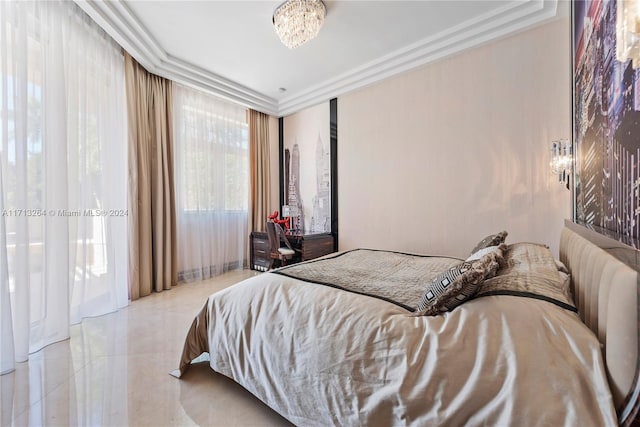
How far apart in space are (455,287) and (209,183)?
12.2 feet

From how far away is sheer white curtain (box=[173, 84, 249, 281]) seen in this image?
373 cm

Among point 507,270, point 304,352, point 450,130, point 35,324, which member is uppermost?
point 450,130

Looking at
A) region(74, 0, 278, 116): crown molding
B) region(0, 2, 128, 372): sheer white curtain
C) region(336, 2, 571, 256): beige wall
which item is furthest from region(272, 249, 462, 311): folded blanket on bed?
region(74, 0, 278, 116): crown molding

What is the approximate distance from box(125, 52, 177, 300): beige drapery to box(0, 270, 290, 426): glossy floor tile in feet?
3.40

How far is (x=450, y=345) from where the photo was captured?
938 millimetres

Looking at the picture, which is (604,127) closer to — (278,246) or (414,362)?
(414,362)

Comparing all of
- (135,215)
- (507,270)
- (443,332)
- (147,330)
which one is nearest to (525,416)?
(443,332)

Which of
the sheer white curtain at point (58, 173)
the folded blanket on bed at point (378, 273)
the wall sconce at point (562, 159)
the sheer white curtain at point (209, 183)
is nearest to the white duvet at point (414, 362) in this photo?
the folded blanket on bed at point (378, 273)

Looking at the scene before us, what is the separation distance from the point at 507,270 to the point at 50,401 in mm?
2500

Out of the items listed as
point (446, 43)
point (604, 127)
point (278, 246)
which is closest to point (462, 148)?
point (446, 43)

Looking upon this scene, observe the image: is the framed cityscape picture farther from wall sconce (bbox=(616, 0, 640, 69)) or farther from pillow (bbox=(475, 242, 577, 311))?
wall sconce (bbox=(616, 0, 640, 69))

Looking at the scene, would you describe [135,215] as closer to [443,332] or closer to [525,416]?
[443,332]

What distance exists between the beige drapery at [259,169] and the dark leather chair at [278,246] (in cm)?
89

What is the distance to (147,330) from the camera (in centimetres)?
232
